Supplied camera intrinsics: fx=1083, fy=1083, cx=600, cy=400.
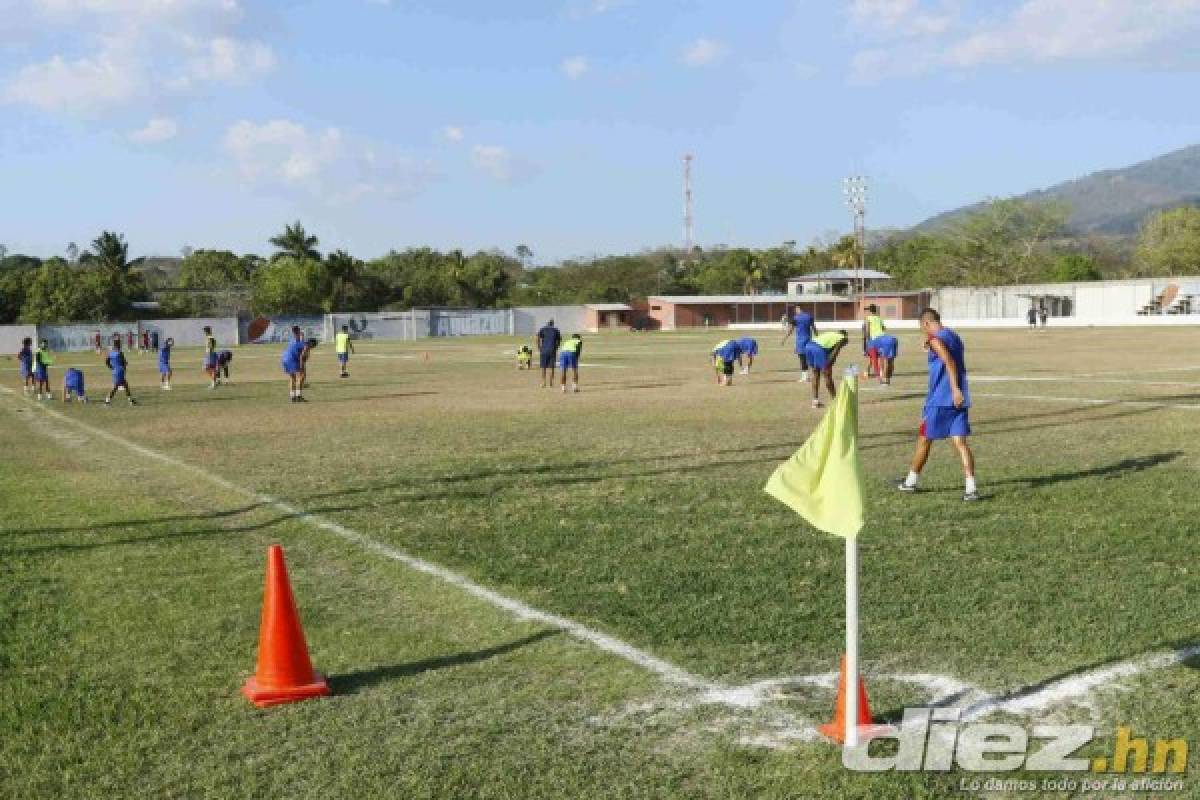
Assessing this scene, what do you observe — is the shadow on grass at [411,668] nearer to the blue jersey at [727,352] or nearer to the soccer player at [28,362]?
the blue jersey at [727,352]

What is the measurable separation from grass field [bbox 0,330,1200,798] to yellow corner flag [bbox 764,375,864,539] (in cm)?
98

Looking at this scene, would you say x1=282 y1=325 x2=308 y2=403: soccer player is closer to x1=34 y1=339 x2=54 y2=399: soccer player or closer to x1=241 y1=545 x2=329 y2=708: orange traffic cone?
x1=34 y1=339 x2=54 y2=399: soccer player

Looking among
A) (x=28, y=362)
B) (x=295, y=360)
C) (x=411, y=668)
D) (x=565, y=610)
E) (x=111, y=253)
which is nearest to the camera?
(x=411, y=668)

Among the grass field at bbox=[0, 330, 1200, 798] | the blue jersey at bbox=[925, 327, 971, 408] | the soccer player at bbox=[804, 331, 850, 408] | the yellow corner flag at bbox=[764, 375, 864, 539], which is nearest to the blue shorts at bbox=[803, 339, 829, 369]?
the soccer player at bbox=[804, 331, 850, 408]

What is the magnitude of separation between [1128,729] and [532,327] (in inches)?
3640

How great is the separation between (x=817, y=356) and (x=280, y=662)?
1534cm

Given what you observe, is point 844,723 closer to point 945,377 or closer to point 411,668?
point 411,668

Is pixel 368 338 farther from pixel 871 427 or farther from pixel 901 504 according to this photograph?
pixel 901 504

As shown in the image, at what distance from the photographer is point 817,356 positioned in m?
19.6

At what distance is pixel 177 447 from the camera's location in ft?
54.1

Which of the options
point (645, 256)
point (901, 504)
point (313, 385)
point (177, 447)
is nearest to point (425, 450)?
point (177, 447)

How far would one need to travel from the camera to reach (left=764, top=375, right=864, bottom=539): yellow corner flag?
4.65 meters

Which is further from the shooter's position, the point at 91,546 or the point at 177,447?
the point at 177,447

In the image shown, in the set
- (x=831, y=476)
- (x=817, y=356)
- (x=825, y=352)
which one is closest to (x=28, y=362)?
(x=817, y=356)
